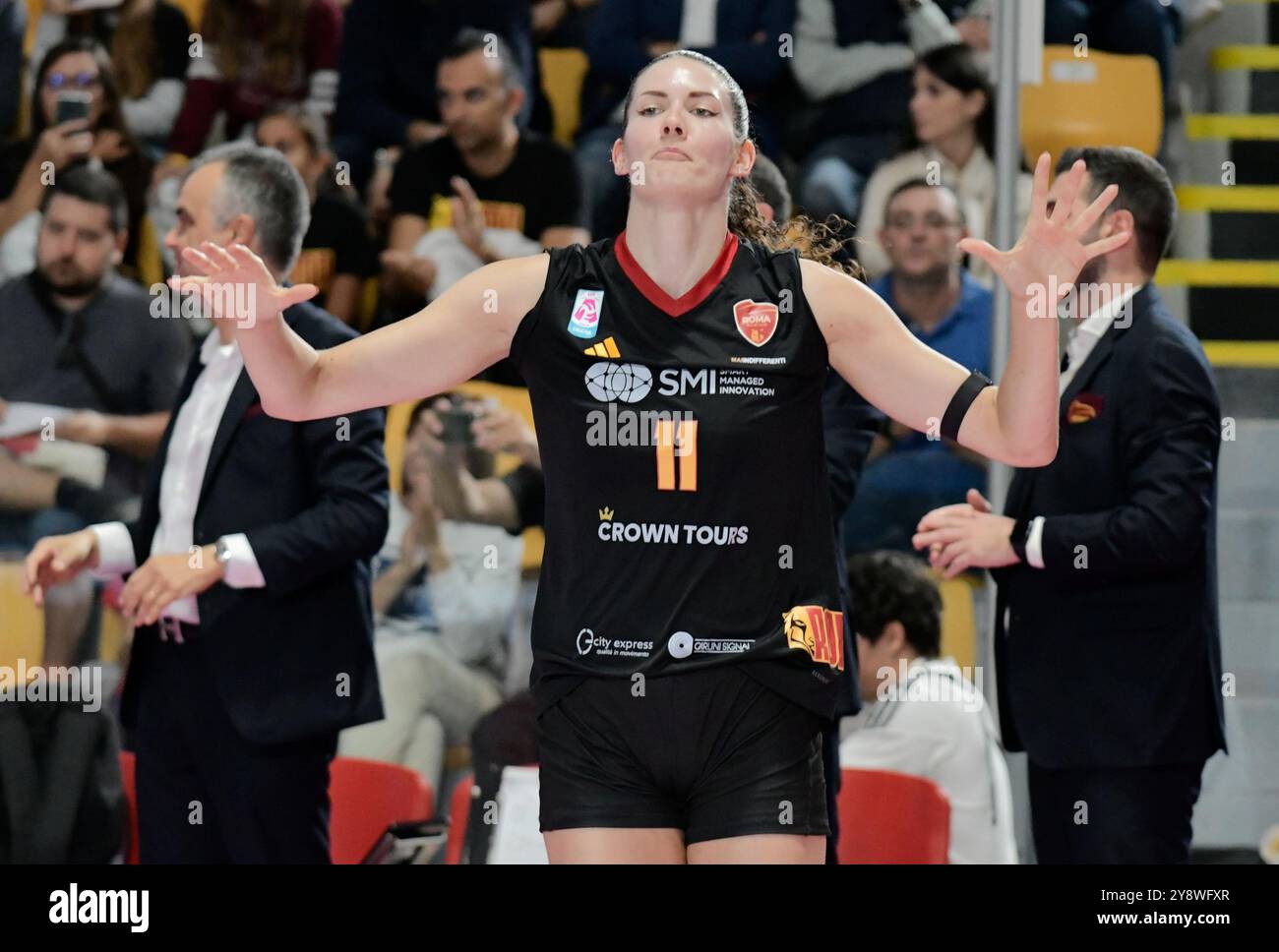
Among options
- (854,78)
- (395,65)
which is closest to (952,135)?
(854,78)

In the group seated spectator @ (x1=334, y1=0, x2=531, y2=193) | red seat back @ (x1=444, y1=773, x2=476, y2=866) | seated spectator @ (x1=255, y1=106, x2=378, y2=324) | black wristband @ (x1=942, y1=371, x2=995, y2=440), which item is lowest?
red seat back @ (x1=444, y1=773, x2=476, y2=866)

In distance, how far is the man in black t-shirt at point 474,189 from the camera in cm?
605

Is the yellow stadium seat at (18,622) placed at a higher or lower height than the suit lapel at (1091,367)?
lower

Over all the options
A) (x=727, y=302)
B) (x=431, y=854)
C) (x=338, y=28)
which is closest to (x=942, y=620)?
(x=431, y=854)

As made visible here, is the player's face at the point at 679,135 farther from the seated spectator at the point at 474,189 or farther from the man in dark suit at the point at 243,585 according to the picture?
the seated spectator at the point at 474,189

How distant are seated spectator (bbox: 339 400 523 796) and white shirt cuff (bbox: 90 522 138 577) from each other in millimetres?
1091

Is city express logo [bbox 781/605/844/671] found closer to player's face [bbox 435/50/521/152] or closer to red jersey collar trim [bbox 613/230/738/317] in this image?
red jersey collar trim [bbox 613/230/738/317]

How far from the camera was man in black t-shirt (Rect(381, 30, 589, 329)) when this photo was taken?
6.05 m

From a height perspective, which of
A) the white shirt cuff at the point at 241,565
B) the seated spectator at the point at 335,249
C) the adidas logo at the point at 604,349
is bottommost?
the white shirt cuff at the point at 241,565

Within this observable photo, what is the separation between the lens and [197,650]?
4.09 meters

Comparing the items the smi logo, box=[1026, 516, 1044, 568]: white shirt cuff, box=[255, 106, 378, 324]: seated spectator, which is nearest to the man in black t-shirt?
box=[255, 106, 378, 324]: seated spectator

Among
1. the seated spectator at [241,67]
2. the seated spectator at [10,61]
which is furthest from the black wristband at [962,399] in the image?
the seated spectator at [10,61]

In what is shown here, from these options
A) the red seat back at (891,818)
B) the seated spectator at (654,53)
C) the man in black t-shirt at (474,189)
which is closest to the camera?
the red seat back at (891,818)
